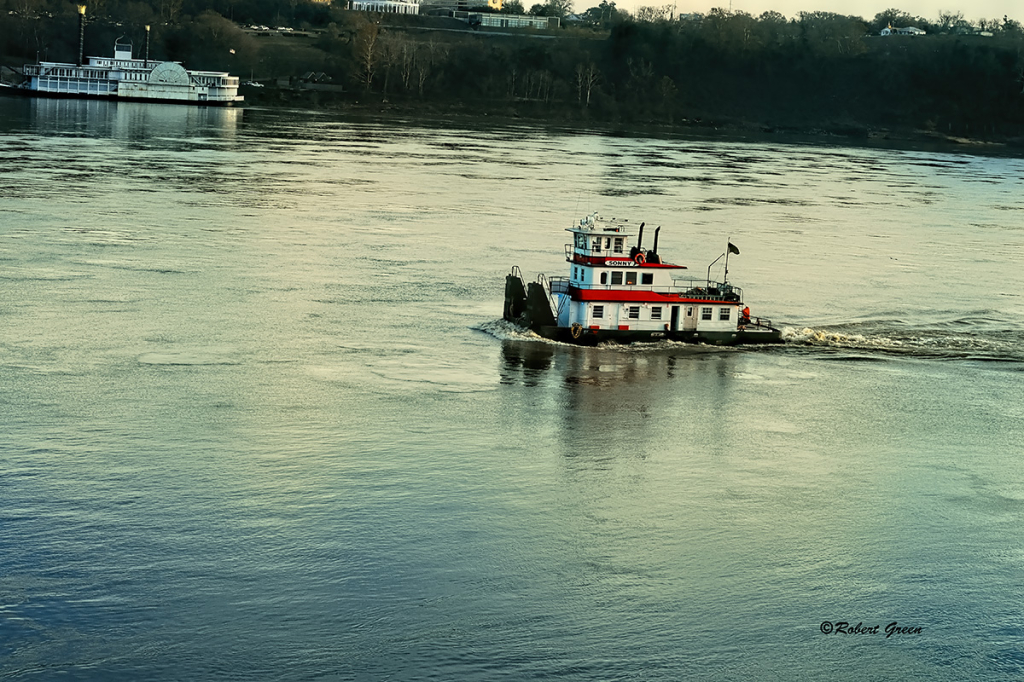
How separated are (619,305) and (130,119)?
122 meters

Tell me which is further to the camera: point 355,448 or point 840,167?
point 840,167

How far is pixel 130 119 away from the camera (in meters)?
156

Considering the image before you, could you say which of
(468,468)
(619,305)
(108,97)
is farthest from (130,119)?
(468,468)

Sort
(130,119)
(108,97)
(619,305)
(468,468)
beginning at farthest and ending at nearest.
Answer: (108,97) → (130,119) → (619,305) → (468,468)

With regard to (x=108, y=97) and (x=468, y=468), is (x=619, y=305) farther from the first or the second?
(x=108, y=97)

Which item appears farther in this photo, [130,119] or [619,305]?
[130,119]

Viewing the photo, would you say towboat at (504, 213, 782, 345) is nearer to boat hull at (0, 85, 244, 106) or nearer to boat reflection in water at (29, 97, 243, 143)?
boat reflection in water at (29, 97, 243, 143)

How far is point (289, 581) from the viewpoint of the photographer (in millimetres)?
25141

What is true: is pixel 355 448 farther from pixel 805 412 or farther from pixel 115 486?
pixel 805 412

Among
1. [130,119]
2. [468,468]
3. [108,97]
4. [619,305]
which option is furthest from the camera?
[108,97]

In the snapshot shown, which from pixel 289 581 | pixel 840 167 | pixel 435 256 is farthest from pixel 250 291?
pixel 840 167

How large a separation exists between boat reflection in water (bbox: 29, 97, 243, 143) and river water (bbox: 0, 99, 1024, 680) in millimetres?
63999

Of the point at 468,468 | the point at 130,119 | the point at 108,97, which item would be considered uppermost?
the point at 108,97

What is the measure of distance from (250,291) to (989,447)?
2845 cm
